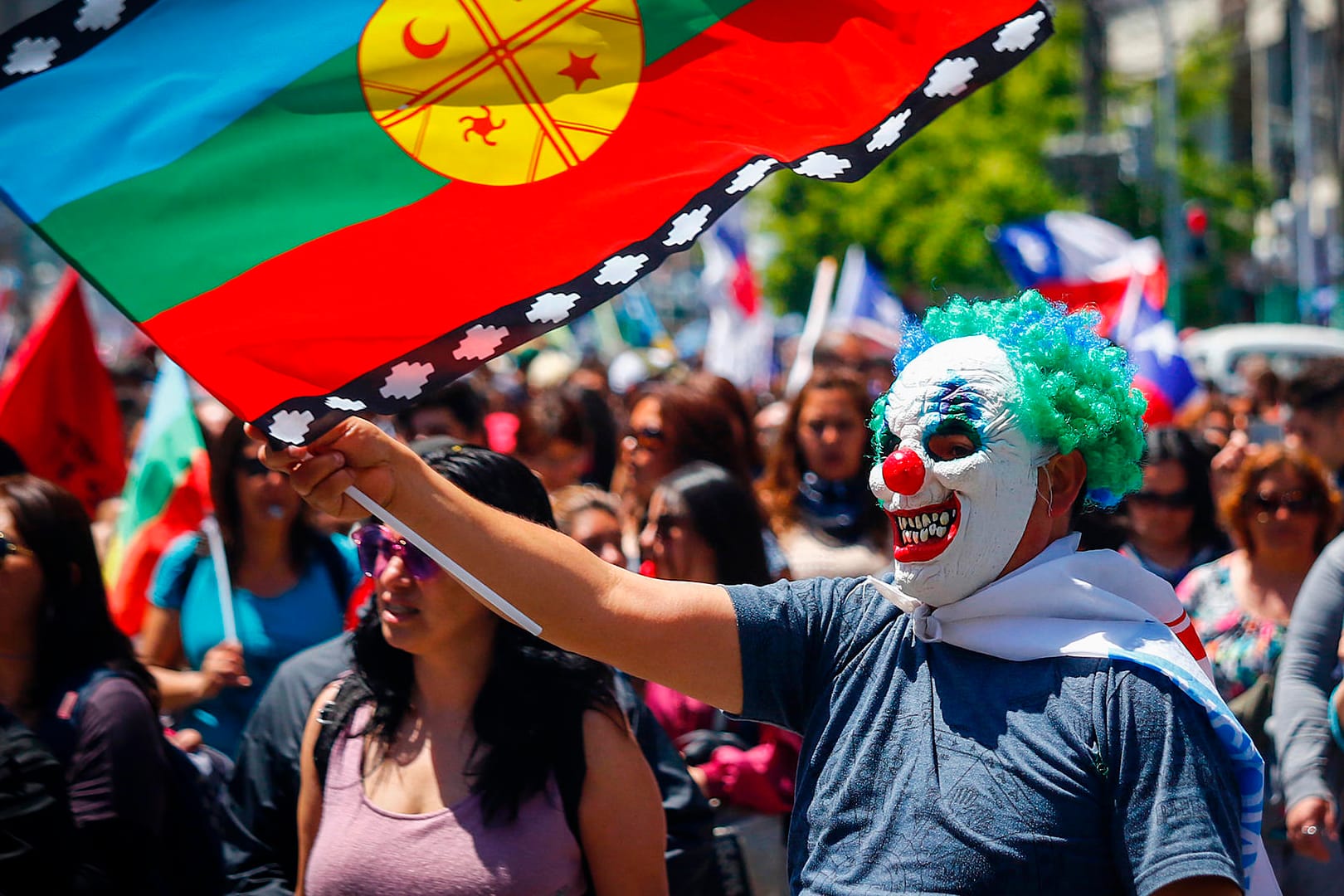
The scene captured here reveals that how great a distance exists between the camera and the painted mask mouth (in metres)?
2.32

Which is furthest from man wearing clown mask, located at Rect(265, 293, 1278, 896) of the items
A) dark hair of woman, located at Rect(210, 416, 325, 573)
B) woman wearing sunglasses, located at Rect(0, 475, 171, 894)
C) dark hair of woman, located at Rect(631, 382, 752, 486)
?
dark hair of woman, located at Rect(631, 382, 752, 486)

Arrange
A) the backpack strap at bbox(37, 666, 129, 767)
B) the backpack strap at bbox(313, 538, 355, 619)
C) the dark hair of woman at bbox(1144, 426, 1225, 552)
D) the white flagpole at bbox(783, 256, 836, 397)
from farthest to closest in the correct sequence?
the white flagpole at bbox(783, 256, 836, 397)
the dark hair of woman at bbox(1144, 426, 1225, 552)
the backpack strap at bbox(313, 538, 355, 619)
the backpack strap at bbox(37, 666, 129, 767)

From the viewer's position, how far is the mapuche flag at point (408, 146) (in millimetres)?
2352

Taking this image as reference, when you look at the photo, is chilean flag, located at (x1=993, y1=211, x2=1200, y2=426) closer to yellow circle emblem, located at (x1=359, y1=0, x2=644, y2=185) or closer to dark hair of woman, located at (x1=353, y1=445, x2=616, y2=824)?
dark hair of woman, located at (x1=353, y1=445, x2=616, y2=824)

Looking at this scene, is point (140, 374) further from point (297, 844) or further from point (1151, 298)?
point (297, 844)

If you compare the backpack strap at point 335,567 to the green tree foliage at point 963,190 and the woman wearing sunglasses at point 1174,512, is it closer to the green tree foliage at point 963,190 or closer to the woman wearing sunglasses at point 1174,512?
the woman wearing sunglasses at point 1174,512

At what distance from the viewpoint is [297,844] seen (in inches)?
122

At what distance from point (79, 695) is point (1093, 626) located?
6.94 feet

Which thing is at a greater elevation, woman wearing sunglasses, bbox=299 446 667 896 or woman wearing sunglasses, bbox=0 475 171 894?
woman wearing sunglasses, bbox=0 475 171 894

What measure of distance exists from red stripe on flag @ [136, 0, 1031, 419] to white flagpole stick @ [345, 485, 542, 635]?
21 centimetres

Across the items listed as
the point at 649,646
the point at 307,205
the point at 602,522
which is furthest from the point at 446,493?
the point at 602,522

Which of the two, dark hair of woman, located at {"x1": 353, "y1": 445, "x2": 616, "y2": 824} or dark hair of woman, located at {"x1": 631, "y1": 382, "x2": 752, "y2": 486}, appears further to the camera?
dark hair of woman, located at {"x1": 631, "y1": 382, "x2": 752, "y2": 486}

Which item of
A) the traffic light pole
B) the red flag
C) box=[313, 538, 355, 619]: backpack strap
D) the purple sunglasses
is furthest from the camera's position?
the traffic light pole

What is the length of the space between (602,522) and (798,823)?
2.42 metres
